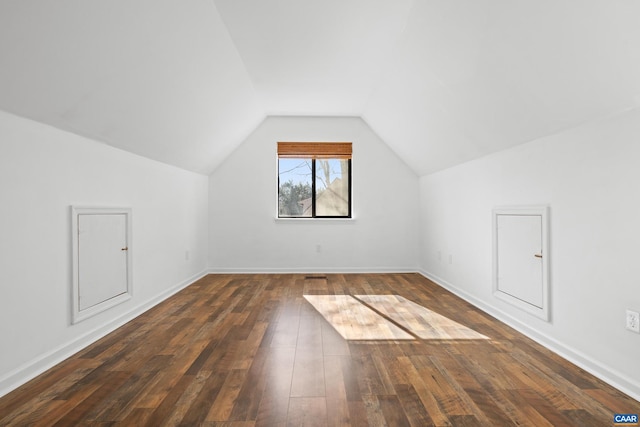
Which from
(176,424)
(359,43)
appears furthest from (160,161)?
(176,424)

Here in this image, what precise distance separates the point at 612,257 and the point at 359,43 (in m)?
2.39

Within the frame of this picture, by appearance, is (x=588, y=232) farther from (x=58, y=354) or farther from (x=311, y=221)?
(x=311, y=221)

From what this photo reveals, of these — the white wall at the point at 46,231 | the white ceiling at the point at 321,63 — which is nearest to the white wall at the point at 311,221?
the white ceiling at the point at 321,63

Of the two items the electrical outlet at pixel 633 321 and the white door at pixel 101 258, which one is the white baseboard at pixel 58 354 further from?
the electrical outlet at pixel 633 321

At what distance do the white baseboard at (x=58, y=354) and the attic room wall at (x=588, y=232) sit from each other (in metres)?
3.23

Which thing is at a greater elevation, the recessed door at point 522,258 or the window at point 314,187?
the window at point 314,187

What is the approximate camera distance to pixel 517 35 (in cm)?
199

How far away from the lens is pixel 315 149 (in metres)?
5.48

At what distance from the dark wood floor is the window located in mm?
2783

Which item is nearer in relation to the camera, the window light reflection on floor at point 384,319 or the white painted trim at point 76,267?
the white painted trim at point 76,267

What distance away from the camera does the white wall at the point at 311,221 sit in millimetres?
5410

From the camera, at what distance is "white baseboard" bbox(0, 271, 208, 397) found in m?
1.90

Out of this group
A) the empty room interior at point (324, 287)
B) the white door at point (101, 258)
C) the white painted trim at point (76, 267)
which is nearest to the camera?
the empty room interior at point (324, 287)

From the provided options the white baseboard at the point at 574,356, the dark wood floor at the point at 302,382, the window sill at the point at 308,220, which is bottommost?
the dark wood floor at the point at 302,382
